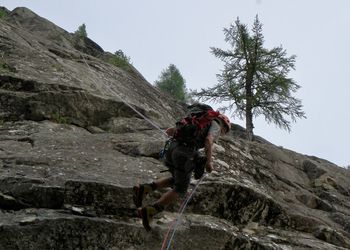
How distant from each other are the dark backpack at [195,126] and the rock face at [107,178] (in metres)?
1.42

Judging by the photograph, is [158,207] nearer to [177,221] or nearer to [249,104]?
[177,221]

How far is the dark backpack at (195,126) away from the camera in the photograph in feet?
25.6

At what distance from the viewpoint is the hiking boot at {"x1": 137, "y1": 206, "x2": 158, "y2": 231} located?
7.39m

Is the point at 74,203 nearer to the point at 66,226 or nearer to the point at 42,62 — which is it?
the point at 66,226

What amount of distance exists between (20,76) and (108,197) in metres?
5.81

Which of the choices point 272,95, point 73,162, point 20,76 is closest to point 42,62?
point 20,76

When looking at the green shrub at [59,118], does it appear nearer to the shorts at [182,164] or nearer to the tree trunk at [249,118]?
the shorts at [182,164]

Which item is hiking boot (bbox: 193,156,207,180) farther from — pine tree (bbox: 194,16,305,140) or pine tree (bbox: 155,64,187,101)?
pine tree (bbox: 155,64,187,101)

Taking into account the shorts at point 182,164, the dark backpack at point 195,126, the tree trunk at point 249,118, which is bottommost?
the shorts at point 182,164

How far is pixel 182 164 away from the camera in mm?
7758

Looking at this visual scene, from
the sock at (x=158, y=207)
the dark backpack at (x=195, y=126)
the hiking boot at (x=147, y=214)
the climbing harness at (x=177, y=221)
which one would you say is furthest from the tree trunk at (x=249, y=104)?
the hiking boot at (x=147, y=214)

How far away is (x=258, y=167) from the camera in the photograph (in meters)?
12.9

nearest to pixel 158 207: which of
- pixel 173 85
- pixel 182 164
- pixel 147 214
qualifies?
pixel 147 214

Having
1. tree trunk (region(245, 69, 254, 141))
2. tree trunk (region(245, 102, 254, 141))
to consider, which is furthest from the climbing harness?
tree trunk (region(245, 102, 254, 141))
